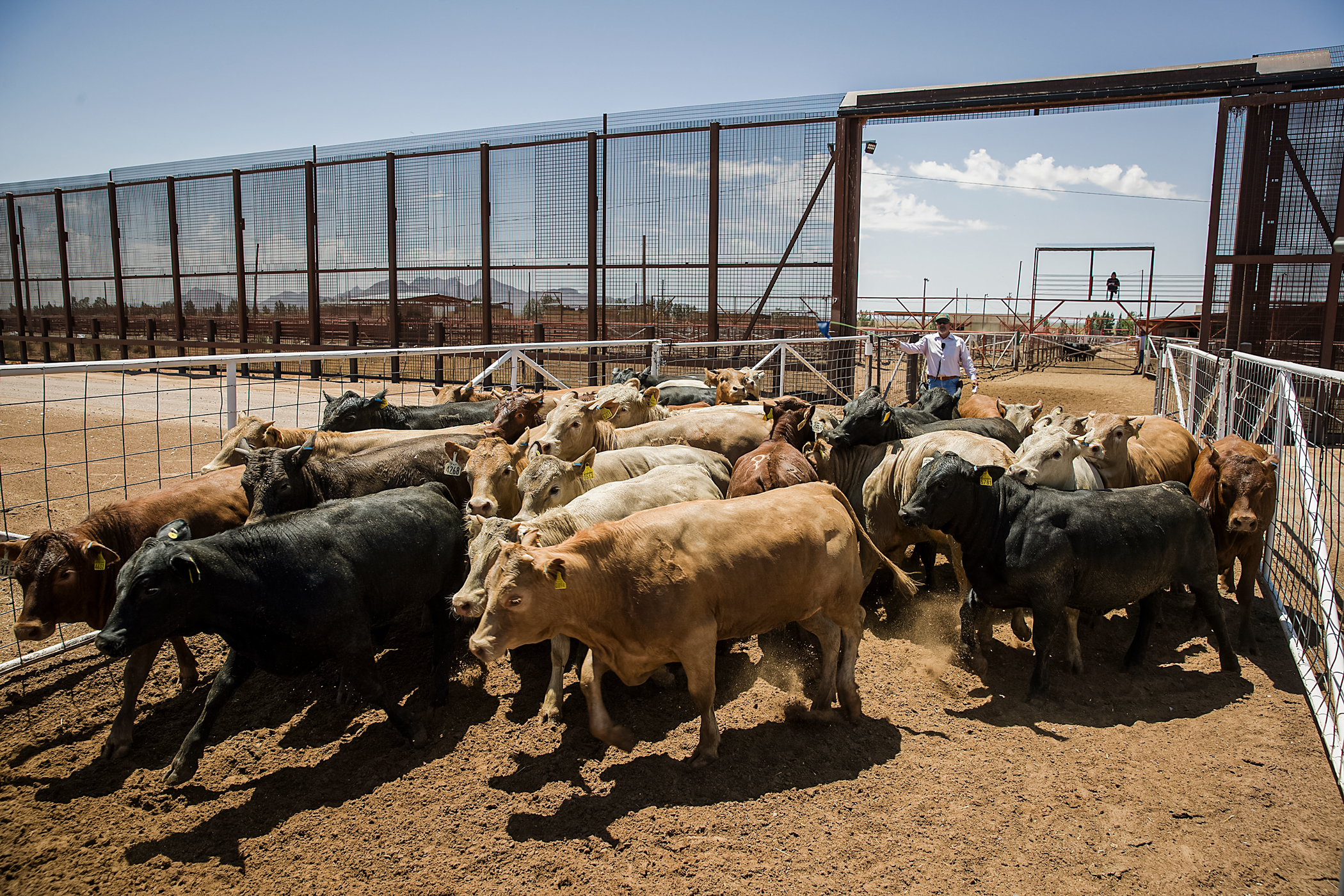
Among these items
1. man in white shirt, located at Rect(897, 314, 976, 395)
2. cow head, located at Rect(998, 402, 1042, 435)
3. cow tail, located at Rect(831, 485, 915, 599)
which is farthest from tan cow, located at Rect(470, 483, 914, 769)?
man in white shirt, located at Rect(897, 314, 976, 395)

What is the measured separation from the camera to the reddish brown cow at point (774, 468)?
5914mm

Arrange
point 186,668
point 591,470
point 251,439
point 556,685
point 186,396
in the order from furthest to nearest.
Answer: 1. point 186,396
2. point 251,439
3. point 591,470
4. point 186,668
5. point 556,685

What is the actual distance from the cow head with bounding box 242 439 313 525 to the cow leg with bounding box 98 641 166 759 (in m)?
0.97

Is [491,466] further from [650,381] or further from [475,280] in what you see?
[475,280]

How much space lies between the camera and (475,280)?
19547mm

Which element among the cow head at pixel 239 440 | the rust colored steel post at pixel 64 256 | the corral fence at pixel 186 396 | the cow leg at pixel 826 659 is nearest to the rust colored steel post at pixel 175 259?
the corral fence at pixel 186 396

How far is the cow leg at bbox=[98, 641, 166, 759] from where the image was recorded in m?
4.21

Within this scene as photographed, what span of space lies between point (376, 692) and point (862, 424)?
175 inches

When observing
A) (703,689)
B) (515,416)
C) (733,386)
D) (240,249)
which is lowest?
(703,689)

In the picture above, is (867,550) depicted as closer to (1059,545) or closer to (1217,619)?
(1059,545)

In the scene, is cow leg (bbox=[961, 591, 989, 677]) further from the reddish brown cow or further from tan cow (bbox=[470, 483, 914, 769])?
the reddish brown cow

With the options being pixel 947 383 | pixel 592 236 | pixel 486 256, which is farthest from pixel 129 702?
pixel 486 256

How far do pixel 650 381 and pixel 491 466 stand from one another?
19.1 ft

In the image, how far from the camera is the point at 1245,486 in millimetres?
5641
